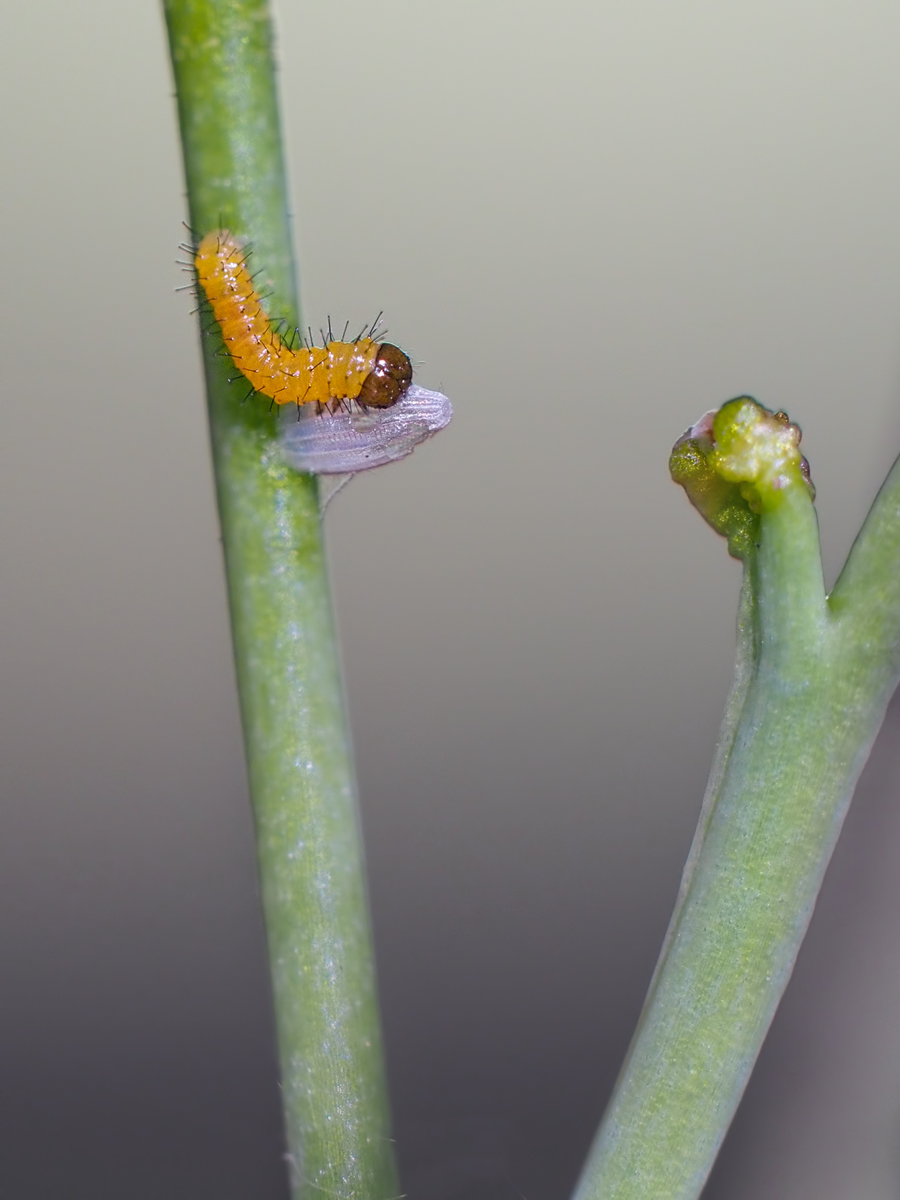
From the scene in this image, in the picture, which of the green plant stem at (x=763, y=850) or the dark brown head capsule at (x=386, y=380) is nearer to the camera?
the green plant stem at (x=763, y=850)

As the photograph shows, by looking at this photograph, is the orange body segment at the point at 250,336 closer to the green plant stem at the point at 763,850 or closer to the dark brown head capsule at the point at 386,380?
the dark brown head capsule at the point at 386,380

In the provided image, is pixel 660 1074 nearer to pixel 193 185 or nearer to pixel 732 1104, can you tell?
pixel 732 1104

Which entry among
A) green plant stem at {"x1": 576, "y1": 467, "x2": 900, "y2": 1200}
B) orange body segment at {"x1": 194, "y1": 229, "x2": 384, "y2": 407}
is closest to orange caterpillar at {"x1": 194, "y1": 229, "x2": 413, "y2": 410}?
orange body segment at {"x1": 194, "y1": 229, "x2": 384, "y2": 407}

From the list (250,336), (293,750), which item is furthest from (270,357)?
(293,750)

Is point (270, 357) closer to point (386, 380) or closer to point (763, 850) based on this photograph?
point (386, 380)

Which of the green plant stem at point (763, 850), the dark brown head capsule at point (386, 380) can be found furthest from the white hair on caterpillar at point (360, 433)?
the green plant stem at point (763, 850)
